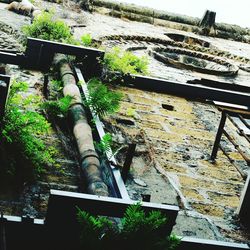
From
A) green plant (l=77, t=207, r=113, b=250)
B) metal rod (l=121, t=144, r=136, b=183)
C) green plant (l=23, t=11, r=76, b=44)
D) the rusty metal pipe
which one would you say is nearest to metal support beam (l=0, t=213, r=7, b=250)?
green plant (l=77, t=207, r=113, b=250)

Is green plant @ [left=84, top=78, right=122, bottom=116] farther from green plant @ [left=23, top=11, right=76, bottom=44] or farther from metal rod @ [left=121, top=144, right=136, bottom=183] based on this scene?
green plant @ [left=23, top=11, right=76, bottom=44]

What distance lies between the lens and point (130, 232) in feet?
9.05

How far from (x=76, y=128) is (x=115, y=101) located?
0.79 m

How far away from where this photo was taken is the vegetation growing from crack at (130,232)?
2.67 m

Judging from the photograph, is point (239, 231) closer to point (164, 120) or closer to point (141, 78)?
point (141, 78)

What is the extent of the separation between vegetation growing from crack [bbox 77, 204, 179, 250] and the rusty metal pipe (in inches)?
55.6

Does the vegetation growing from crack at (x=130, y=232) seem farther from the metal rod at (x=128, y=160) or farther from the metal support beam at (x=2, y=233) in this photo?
the metal rod at (x=128, y=160)

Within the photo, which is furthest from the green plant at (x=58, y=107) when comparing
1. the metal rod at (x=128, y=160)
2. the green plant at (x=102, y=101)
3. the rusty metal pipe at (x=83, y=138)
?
the metal rod at (x=128, y=160)

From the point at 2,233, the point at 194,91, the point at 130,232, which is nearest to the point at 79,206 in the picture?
the point at 130,232

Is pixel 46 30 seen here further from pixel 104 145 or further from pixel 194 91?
pixel 104 145

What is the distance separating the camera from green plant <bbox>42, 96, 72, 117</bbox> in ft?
19.9

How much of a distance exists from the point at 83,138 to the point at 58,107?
1.01 meters

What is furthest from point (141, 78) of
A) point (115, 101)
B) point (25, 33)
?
point (25, 33)

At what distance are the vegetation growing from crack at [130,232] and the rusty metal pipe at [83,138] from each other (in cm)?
141
